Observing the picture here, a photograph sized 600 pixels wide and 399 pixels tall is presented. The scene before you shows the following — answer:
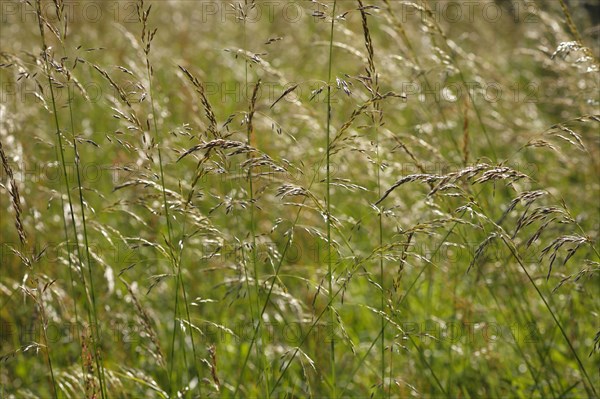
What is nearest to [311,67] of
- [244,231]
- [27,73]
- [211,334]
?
[244,231]

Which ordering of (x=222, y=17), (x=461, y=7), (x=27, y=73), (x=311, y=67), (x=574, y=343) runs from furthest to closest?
(x=461, y=7), (x=222, y=17), (x=311, y=67), (x=574, y=343), (x=27, y=73)

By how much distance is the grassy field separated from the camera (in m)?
1.85

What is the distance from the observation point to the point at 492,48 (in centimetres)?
662

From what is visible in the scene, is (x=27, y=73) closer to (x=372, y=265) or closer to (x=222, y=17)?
(x=372, y=265)

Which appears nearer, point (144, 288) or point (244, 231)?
point (144, 288)

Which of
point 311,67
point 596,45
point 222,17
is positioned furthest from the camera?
point 222,17

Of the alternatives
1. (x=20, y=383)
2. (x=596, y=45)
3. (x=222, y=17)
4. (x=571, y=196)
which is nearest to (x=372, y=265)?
(x=571, y=196)

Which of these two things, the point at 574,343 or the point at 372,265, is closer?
the point at 574,343

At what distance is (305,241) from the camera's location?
12.6 feet

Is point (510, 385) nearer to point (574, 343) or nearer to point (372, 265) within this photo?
point (574, 343)

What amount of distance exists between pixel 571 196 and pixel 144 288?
7.32 ft

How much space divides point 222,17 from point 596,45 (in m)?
3.69

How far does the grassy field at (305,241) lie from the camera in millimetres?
1851

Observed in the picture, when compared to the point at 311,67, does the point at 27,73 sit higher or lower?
higher
